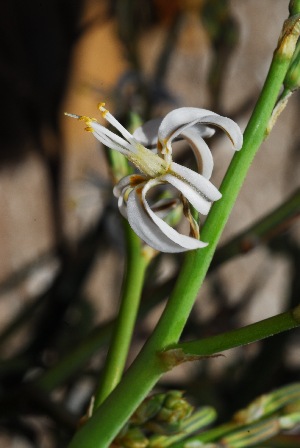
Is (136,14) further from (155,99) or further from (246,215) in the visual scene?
(246,215)

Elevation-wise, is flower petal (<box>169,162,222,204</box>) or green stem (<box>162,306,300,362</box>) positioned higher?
flower petal (<box>169,162,222,204</box>)

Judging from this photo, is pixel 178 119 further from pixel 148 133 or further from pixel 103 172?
pixel 103 172

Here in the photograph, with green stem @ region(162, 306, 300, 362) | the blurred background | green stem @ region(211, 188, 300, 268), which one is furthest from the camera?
the blurred background

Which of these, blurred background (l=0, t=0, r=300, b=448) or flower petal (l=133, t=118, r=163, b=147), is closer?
flower petal (l=133, t=118, r=163, b=147)

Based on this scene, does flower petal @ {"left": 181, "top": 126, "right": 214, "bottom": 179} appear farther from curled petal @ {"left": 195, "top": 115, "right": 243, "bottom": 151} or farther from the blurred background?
the blurred background

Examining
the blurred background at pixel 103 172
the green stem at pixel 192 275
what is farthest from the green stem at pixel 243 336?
the blurred background at pixel 103 172

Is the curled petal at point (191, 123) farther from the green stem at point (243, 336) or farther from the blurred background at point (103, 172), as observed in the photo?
the blurred background at point (103, 172)

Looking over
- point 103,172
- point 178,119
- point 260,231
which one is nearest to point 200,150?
point 178,119

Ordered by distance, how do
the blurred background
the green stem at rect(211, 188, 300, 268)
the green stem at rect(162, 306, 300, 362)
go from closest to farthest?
the green stem at rect(162, 306, 300, 362)
the green stem at rect(211, 188, 300, 268)
the blurred background

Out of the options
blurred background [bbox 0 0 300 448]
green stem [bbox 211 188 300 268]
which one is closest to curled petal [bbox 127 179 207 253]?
green stem [bbox 211 188 300 268]
